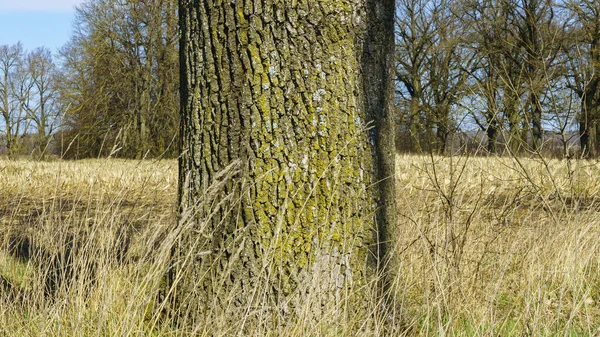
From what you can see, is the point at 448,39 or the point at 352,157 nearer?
the point at 352,157

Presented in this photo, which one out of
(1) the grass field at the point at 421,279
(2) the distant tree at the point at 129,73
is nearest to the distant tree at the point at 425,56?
(2) the distant tree at the point at 129,73

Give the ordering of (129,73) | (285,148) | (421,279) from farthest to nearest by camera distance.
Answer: (129,73), (421,279), (285,148)

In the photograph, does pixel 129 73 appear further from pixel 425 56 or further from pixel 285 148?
pixel 285 148

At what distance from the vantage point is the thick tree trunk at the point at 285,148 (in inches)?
102

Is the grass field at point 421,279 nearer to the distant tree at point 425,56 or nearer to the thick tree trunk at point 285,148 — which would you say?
the thick tree trunk at point 285,148

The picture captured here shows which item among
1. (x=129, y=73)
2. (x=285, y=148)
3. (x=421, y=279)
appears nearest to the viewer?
(x=285, y=148)

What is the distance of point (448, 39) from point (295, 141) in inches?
933

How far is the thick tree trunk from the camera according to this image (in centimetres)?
260

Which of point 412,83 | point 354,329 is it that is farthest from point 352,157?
point 412,83

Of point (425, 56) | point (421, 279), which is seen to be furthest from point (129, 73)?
point (421, 279)

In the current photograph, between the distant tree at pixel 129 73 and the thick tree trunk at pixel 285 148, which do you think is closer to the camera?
the thick tree trunk at pixel 285 148

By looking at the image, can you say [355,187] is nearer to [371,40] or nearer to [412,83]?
[371,40]

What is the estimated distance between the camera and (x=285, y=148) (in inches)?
103

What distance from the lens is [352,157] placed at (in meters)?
2.67
